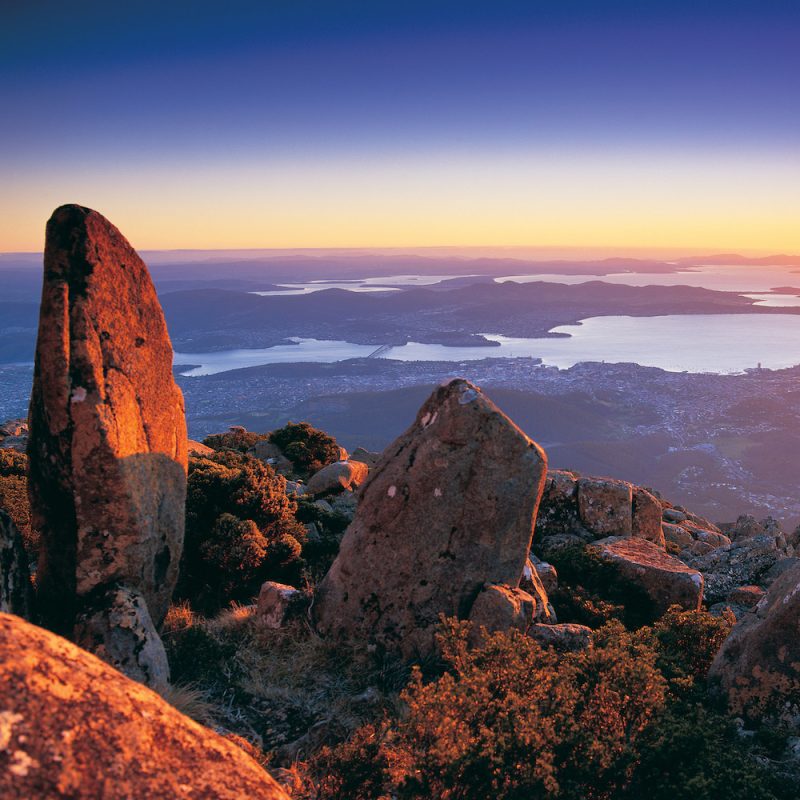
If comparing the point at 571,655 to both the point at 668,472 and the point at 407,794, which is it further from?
the point at 668,472

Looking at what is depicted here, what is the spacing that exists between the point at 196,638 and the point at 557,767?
18.4 feet

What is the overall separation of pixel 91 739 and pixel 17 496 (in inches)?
526

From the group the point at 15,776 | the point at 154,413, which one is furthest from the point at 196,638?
the point at 15,776

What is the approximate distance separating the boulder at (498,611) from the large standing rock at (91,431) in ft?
15.9

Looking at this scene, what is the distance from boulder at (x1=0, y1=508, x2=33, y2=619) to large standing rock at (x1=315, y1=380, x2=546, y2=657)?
433cm

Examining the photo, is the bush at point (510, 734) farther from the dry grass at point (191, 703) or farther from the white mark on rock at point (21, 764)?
the white mark on rock at point (21, 764)

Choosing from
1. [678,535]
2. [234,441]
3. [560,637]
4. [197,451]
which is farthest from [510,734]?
[234,441]

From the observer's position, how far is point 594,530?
58.9 feet

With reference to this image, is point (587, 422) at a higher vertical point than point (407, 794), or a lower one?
lower

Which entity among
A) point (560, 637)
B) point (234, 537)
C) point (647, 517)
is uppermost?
point (234, 537)

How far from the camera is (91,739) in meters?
2.94

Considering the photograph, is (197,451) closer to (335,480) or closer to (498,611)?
(335,480)

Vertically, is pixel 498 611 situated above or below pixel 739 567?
above

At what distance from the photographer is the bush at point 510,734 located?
5961 mm
